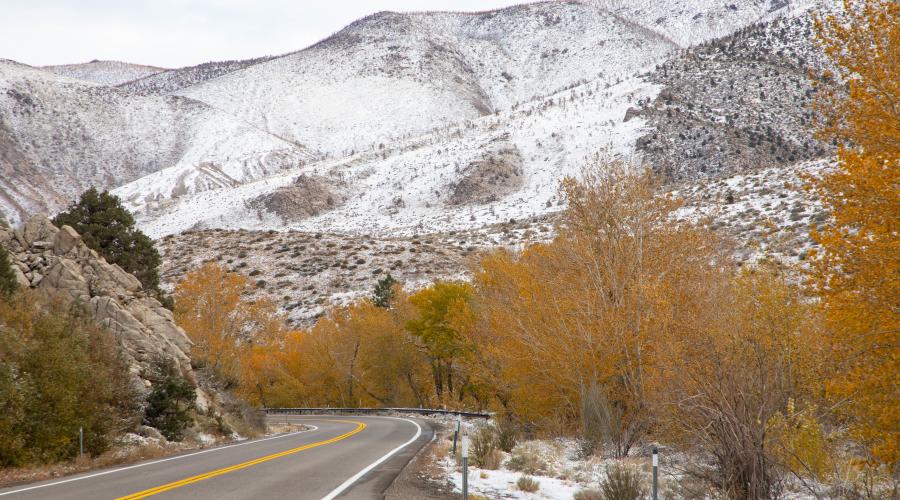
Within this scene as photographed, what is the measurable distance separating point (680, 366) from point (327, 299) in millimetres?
51903

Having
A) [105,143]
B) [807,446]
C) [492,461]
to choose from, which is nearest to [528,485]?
[492,461]

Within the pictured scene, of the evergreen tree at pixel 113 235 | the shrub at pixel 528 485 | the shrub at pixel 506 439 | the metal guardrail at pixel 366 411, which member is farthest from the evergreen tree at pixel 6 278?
the metal guardrail at pixel 366 411

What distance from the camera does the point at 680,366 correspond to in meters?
10.3

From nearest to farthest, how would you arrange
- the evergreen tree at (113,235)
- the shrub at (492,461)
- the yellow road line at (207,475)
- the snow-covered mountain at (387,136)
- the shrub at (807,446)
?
the shrub at (807,446) < the yellow road line at (207,475) < the shrub at (492,461) < the evergreen tree at (113,235) < the snow-covered mountain at (387,136)

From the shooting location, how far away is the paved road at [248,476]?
376 inches

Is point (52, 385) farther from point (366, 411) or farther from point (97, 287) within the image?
point (366, 411)

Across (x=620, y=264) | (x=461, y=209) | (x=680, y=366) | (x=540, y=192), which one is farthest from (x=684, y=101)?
(x=680, y=366)

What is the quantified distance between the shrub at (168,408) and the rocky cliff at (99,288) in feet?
1.63

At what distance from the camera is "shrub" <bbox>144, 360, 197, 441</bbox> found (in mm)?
18734

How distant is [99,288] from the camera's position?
21.4 metres

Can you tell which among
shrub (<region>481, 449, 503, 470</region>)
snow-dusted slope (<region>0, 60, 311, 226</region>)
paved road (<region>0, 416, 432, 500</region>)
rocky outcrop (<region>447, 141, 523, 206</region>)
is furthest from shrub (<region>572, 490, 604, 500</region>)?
snow-dusted slope (<region>0, 60, 311, 226</region>)

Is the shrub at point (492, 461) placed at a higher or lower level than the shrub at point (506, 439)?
higher

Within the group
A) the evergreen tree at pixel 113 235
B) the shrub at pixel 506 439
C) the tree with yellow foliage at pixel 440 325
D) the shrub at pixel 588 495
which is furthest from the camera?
the tree with yellow foliage at pixel 440 325

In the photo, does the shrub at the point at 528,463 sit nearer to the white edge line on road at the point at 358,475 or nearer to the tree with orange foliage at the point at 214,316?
the white edge line on road at the point at 358,475
